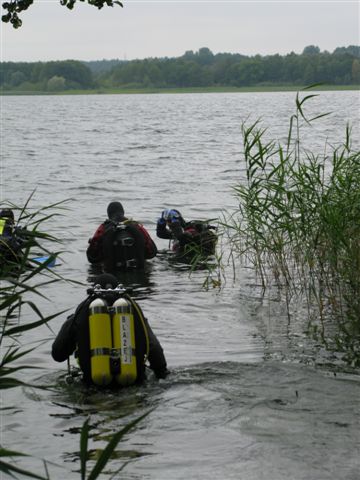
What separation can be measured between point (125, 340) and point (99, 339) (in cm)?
19

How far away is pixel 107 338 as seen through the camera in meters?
6.63

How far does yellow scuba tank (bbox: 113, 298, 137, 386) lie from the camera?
6613 millimetres

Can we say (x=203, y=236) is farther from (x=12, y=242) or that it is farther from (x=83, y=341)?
(x=83, y=341)

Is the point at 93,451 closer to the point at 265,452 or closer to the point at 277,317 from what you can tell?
the point at 265,452

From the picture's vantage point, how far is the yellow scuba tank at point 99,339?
21.6 ft

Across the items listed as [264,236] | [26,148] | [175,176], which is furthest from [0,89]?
[264,236]

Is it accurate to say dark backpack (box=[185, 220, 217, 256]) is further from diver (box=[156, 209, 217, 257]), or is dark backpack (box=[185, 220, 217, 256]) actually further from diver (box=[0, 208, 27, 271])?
diver (box=[0, 208, 27, 271])

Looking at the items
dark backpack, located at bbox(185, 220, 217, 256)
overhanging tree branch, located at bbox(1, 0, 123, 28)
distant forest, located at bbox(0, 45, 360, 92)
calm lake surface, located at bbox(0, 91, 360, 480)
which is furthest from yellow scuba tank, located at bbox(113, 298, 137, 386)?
distant forest, located at bbox(0, 45, 360, 92)

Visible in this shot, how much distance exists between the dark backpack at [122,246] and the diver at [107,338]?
4666 mm

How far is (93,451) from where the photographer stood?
6.09m

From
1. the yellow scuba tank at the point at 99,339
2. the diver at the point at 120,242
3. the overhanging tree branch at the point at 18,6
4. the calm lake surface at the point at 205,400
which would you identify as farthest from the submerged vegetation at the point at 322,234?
the overhanging tree branch at the point at 18,6

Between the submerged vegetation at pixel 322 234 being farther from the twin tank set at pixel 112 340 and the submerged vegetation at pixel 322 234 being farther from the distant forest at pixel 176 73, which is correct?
the distant forest at pixel 176 73

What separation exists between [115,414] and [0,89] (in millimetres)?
121809

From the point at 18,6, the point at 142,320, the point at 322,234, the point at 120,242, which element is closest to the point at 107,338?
the point at 142,320
